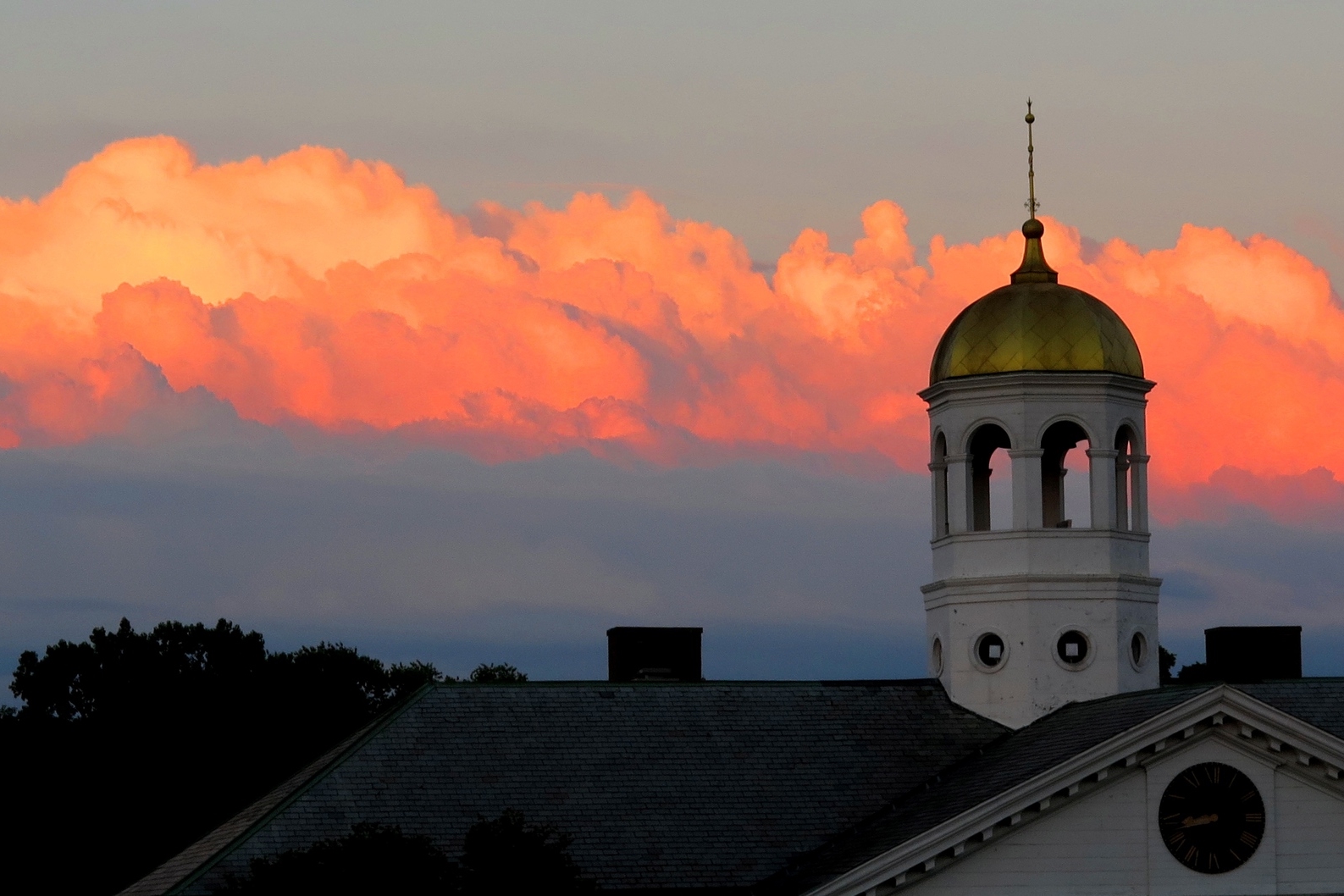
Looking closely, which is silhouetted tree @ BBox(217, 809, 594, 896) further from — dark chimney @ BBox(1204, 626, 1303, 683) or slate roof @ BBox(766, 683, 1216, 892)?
dark chimney @ BBox(1204, 626, 1303, 683)

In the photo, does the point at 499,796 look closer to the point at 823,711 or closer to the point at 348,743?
the point at 348,743

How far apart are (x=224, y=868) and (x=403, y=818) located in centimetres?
331

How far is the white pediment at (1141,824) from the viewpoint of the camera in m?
48.3

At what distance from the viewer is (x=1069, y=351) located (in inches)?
2237

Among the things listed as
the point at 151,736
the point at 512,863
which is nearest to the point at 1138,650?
the point at 512,863

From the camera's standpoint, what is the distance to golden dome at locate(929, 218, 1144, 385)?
56.8 metres

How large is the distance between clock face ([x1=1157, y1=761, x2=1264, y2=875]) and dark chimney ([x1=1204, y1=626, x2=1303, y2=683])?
9.88 meters

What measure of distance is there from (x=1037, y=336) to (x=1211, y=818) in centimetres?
1162

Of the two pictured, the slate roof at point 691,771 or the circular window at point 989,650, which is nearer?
the slate roof at point 691,771

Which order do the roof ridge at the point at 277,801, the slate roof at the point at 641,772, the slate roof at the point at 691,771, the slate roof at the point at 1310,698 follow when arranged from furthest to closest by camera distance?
the slate roof at the point at 1310,698, the slate roof at the point at 641,772, the slate roof at the point at 691,771, the roof ridge at the point at 277,801

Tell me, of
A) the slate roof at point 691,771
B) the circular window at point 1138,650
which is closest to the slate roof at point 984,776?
the slate roof at point 691,771

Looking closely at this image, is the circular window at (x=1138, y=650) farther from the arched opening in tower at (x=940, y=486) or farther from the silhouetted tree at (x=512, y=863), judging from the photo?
the silhouetted tree at (x=512, y=863)

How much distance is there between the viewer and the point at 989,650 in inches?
2221

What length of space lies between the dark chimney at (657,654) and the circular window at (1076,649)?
7.47 m
